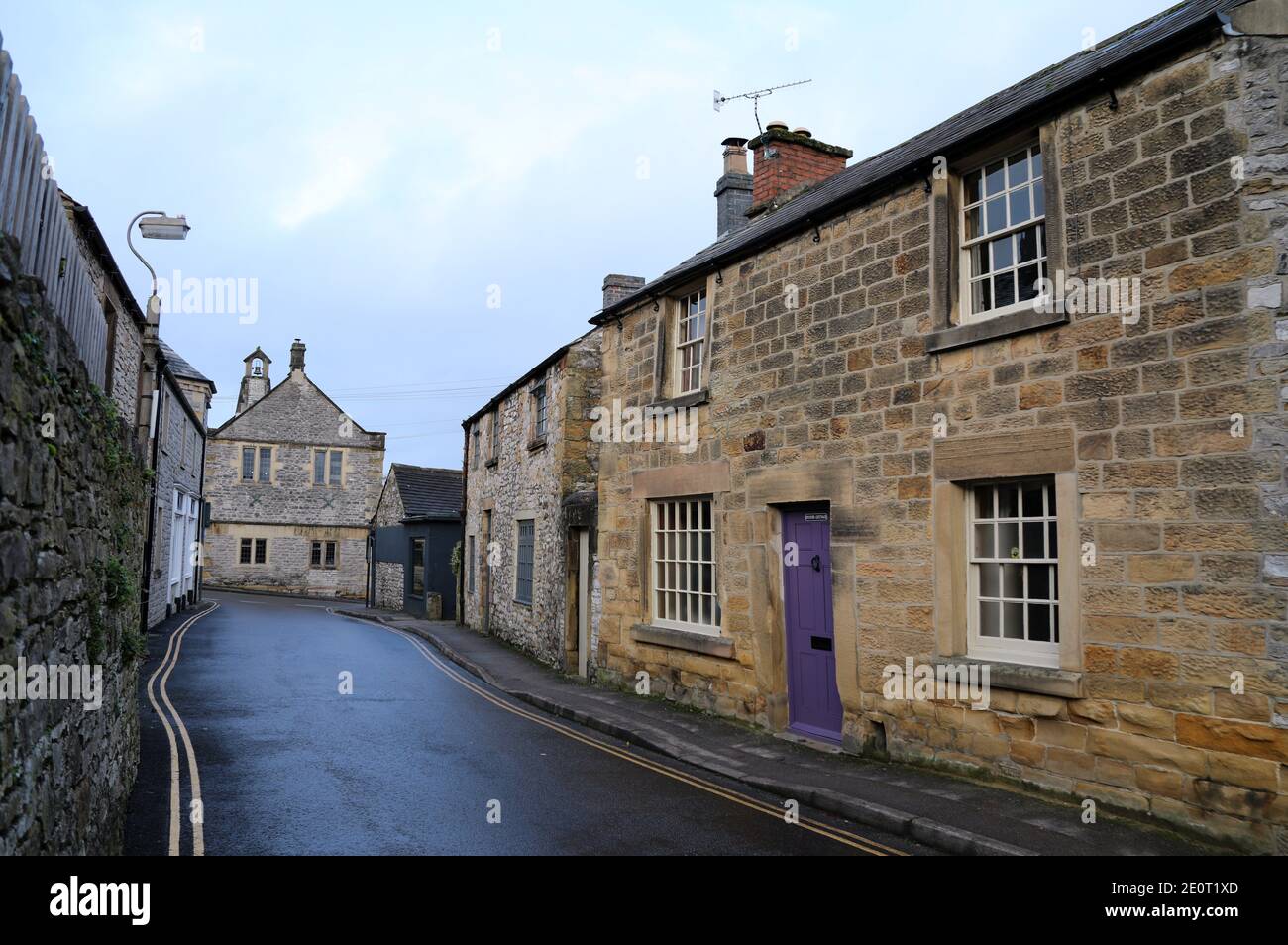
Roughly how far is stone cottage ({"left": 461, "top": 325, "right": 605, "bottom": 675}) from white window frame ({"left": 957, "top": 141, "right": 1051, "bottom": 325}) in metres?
7.71

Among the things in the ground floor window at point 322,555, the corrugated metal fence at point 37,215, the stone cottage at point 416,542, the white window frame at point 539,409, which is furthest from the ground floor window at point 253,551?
the corrugated metal fence at point 37,215

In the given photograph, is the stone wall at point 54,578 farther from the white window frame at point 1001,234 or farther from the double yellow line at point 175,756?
the white window frame at point 1001,234

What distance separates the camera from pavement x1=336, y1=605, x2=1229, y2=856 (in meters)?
6.03

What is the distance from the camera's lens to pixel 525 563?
728 inches

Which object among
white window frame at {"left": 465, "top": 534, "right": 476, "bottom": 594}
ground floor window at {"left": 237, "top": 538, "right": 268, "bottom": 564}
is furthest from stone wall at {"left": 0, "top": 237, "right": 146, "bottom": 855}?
ground floor window at {"left": 237, "top": 538, "right": 268, "bottom": 564}

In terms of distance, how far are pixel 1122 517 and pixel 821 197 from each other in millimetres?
5441

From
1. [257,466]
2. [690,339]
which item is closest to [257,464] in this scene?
[257,466]

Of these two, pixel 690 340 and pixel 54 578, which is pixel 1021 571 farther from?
pixel 54 578

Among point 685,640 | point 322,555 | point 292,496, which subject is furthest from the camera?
point 292,496

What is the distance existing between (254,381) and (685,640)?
4370 centimetres

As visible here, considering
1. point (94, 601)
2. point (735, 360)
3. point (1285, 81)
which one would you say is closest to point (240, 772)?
point (94, 601)

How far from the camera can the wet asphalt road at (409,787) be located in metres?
6.25
